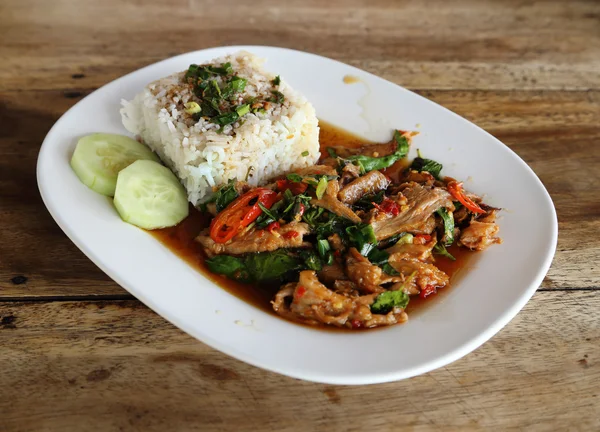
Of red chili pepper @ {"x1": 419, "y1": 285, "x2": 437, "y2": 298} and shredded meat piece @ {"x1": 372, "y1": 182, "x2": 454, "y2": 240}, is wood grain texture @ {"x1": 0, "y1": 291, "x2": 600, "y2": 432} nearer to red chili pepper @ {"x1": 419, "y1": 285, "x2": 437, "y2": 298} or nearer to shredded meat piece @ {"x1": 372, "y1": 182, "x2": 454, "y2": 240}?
red chili pepper @ {"x1": 419, "y1": 285, "x2": 437, "y2": 298}

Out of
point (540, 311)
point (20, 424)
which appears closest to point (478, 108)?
point (540, 311)

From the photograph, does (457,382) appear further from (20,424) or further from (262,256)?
(20,424)

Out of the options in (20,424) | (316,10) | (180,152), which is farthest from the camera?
(316,10)

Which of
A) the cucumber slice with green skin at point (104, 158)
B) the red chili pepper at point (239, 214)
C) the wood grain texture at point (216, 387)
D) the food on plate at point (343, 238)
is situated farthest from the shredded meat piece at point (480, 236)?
the cucumber slice with green skin at point (104, 158)

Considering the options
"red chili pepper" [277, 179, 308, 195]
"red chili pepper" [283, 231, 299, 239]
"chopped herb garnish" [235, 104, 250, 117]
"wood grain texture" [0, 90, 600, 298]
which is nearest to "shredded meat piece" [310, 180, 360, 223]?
Result: "red chili pepper" [277, 179, 308, 195]

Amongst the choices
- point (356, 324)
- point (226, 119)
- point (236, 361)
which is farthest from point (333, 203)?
point (236, 361)

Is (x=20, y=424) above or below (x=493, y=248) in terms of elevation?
below

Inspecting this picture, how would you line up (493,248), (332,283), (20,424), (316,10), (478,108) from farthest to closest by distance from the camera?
(316,10), (478,108), (493,248), (332,283), (20,424)
